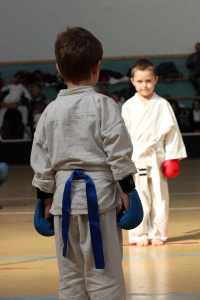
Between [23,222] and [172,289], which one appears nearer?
[172,289]

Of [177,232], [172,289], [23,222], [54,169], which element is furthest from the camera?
[23,222]

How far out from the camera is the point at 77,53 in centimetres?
144

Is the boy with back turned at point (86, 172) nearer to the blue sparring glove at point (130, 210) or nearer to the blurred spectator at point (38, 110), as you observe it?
the blue sparring glove at point (130, 210)

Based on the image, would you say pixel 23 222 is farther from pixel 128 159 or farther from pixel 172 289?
pixel 128 159

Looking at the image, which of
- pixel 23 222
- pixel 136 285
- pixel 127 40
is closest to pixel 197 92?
pixel 127 40

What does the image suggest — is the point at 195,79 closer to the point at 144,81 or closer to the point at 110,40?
the point at 110,40

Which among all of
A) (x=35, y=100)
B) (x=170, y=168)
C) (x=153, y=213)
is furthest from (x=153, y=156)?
(x=35, y=100)

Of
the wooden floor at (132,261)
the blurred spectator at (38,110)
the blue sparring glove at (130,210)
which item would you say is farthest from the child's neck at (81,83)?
the blurred spectator at (38,110)

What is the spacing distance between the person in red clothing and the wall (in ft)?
22.1

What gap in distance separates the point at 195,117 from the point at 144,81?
6180 millimetres

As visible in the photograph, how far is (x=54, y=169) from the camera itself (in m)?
1.58

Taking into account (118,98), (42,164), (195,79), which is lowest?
(42,164)

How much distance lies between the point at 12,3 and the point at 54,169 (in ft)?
29.3

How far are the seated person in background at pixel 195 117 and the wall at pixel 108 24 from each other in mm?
1282
